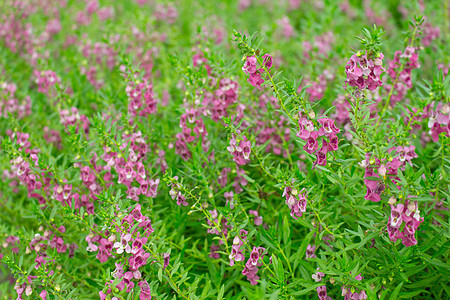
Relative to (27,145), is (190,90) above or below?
above

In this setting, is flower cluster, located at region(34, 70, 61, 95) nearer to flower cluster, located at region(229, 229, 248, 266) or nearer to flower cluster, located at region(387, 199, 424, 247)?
flower cluster, located at region(229, 229, 248, 266)

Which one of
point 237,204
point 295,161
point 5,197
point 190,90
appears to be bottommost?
point 5,197

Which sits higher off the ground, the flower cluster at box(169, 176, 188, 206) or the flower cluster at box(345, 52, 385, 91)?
the flower cluster at box(345, 52, 385, 91)

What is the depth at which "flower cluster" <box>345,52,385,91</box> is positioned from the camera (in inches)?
107

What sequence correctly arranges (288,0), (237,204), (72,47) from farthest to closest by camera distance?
1. (288,0)
2. (72,47)
3. (237,204)

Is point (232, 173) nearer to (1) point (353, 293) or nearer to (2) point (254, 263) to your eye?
(2) point (254, 263)

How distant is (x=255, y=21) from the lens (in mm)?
7781

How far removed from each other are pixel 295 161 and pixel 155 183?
1488 millimetres

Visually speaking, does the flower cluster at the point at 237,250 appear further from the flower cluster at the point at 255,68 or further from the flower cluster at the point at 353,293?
the flower cluster at the point at 255,68

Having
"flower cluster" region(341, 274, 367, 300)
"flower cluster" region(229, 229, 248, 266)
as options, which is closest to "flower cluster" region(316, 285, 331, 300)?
"flower cluster" region(341, 274, 367, 300)

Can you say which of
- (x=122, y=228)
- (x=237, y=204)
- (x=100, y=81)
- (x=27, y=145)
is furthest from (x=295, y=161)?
(x=100, y=81)

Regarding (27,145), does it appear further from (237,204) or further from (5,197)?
(237,204)

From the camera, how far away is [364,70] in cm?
271

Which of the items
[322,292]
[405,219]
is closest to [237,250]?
[322,292]
